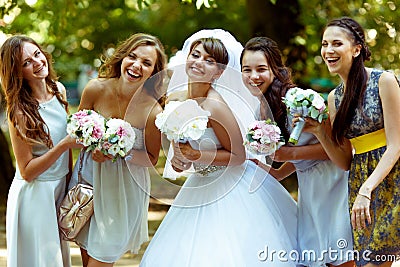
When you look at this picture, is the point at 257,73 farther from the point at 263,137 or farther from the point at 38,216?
the point at 38,216

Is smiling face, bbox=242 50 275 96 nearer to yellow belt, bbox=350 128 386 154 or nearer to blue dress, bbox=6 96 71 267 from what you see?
yellow belt, bbox=350 128 386 154

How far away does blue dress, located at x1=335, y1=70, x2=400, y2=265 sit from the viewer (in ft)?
13.9

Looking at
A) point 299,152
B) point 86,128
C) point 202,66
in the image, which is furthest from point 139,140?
point 299,152

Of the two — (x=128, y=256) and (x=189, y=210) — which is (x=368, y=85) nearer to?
(x=189, y=210)

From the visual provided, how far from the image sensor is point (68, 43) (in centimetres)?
1414

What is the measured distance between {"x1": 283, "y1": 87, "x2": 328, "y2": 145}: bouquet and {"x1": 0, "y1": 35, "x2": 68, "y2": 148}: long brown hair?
162 centimetres

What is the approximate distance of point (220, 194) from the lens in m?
4.66

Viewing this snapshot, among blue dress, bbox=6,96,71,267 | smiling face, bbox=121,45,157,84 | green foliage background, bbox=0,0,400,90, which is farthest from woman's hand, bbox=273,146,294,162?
green foliage background, bbox=0,0,400,90

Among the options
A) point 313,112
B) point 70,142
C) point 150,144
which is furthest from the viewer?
point 150,144

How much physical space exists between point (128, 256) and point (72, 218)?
11.0ft

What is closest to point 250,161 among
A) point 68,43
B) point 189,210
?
point 189,210

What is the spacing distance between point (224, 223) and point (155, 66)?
1176 millimetres

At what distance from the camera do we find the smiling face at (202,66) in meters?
4.65

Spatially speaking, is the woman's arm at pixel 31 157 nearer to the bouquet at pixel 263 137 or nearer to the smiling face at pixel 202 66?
the smiling face at pixel 202 66
